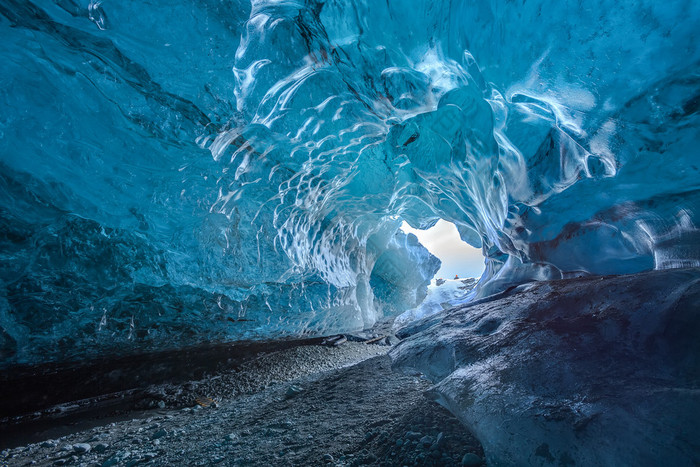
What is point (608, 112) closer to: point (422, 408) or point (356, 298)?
point (422, 408)

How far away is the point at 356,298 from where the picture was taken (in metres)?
6.38

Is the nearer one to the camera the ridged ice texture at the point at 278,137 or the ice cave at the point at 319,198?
the ice cave at the point at 319,198

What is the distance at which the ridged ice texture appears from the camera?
1.85 metres

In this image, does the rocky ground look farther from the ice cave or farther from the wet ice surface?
the wet ice surface

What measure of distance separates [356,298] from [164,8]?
565 cm

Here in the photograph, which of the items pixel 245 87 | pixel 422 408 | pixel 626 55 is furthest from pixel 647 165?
pixel 245 87

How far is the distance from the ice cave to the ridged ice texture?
0.02m

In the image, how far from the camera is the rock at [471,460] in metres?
1.17

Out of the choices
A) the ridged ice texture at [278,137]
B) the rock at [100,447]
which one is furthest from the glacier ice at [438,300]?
the rock at [100,447]

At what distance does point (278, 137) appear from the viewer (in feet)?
10.4

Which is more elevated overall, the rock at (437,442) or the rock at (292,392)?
the rock at (292,392)

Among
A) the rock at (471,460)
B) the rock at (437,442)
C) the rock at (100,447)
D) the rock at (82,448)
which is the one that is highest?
the rock at (82,448)

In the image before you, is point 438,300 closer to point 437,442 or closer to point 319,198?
point 319,198

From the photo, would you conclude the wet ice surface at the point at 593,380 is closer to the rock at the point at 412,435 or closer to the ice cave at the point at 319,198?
the ice cave at the point at 319,198
